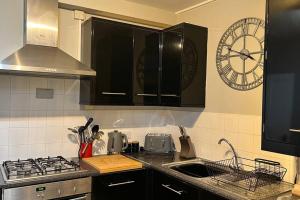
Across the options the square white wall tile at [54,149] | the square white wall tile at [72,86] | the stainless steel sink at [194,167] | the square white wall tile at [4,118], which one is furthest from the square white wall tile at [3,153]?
the stainless steel sink at [194,167]

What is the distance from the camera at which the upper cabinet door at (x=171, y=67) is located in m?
2.45

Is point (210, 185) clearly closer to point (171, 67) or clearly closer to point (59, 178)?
point (59, 178)

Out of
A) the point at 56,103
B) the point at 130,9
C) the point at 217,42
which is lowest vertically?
the point at 56,103

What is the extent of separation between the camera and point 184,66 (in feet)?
7.95

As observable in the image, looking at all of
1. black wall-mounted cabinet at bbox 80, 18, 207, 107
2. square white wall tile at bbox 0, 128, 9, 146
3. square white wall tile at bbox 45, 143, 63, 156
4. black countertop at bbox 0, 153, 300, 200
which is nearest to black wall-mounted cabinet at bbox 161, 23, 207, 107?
black wall-mounted cabinet at bbox 80, 18, 207, 107

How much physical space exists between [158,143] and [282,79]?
1515 millimetres

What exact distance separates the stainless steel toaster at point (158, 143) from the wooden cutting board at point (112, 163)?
38 cm

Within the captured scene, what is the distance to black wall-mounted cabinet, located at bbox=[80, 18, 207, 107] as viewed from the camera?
89.9 inches

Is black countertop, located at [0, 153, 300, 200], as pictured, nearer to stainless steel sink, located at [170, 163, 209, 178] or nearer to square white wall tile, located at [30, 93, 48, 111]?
stainless steel sink, located at [170, 163, 209, 178]

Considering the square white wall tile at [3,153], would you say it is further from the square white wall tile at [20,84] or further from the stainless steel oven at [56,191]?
the stainless steel oven at [56,191]

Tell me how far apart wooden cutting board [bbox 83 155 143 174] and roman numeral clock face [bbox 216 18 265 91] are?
1.08 m

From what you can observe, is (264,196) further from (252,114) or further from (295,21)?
(295,21)

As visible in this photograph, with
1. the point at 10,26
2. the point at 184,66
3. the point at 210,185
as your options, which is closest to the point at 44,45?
the point at 10,26

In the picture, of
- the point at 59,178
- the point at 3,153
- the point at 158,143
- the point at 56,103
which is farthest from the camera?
the point at 158,143
